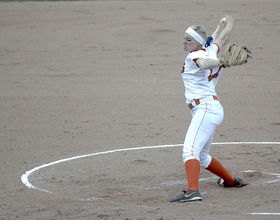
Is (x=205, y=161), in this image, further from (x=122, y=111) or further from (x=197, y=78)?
(x=122, y=111)

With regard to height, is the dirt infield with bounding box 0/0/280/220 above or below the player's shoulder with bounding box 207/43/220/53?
below

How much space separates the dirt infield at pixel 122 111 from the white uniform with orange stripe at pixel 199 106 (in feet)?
2.03

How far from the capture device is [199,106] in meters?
4.36

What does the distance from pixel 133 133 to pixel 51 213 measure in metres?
3.57

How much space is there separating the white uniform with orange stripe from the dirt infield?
617mm

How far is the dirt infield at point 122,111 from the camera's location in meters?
4.49

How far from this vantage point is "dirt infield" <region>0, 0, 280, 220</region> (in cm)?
449

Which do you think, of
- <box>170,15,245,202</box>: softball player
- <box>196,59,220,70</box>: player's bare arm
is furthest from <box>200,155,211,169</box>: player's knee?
<box>196,59,220,70</box>: player's bare arm

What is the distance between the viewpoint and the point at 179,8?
54.7ft

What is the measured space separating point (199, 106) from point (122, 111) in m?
4.79

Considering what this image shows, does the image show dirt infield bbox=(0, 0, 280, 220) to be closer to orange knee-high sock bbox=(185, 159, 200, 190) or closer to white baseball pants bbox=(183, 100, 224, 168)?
orange knee-high sock bbox=(185, 159, 200, 190)

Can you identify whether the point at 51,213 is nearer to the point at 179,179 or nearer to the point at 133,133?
the point at 179,179

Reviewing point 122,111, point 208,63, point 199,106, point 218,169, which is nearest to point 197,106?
point 199,106

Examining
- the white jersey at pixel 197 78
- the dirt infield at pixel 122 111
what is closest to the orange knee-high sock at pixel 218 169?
the dirt infield at pixel 122 111
